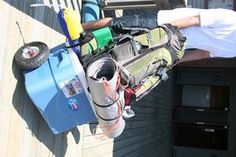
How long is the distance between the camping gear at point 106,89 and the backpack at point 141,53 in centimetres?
11

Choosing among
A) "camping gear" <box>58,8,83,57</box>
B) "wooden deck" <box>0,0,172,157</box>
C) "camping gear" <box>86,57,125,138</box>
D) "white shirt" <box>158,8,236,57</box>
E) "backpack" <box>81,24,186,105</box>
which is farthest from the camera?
"white shirt" <box>158,8,236,57</box>

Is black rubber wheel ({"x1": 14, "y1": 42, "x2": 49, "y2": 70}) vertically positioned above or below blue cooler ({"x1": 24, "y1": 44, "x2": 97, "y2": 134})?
above

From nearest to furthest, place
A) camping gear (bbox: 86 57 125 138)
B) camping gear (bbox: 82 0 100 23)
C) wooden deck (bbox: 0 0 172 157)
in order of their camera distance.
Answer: camping gear (bbox: 86 57 125 138), wooden deck (bbox: 0 0 172 157), camping gear (bbox: 82 0 100 23)

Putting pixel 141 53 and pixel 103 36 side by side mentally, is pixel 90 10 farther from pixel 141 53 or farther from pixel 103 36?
pixel 141 53

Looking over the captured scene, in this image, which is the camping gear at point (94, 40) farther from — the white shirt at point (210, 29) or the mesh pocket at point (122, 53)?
the white shirt at point (210, 29)

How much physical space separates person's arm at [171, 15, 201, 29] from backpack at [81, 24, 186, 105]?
12 cm

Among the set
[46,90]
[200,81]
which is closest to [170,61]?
[46,90]

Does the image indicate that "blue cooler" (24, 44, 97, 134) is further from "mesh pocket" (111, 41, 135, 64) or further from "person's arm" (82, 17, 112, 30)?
"person's arm" (82, 17, 112, 30)

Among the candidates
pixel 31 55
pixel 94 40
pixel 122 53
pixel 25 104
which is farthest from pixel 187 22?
pixel 25 104

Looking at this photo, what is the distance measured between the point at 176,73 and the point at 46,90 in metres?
→ 7.47

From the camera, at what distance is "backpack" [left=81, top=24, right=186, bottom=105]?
2750 millimetres

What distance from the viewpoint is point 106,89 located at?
2.45 m

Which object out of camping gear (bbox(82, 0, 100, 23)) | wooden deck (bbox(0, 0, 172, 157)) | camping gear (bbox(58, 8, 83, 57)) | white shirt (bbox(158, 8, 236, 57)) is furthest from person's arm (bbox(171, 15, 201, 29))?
camping gear (bbox(82, 0, 100, 23))

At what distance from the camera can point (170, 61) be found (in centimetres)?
289
